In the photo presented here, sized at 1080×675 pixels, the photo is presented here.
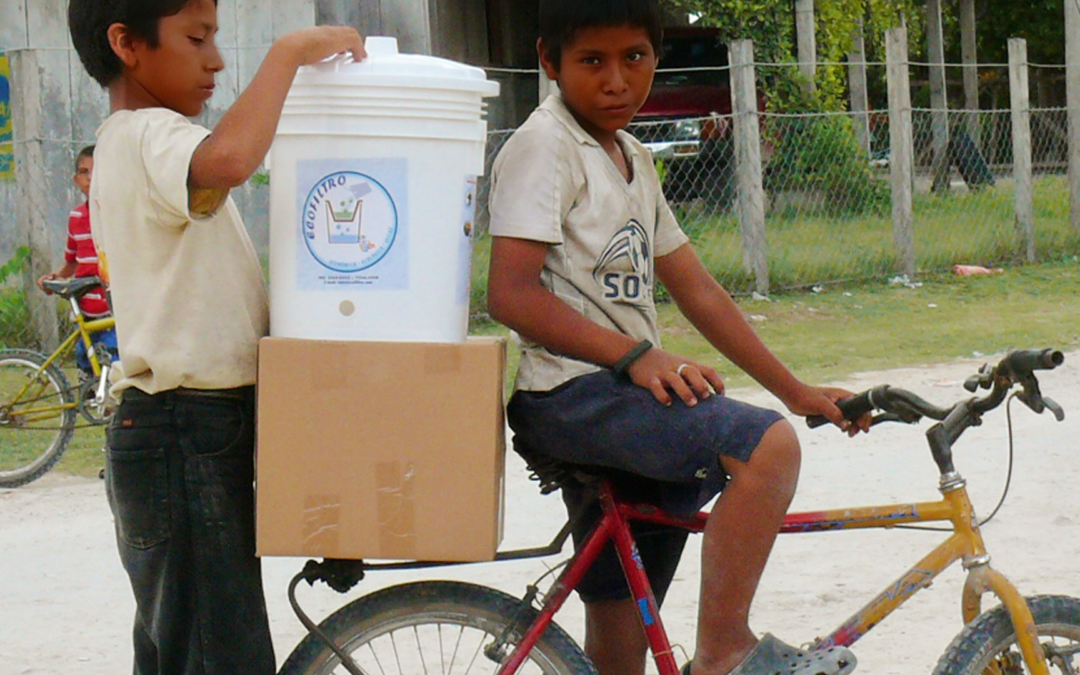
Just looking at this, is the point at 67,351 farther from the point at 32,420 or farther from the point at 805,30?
the point at 805,30

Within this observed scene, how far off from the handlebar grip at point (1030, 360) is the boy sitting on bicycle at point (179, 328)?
1.23 meters

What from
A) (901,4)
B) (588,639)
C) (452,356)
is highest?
(901,4)

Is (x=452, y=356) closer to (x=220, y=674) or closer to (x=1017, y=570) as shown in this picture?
(x=220, y=674)

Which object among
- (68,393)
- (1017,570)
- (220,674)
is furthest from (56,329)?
(220,674)

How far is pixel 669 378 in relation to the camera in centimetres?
259

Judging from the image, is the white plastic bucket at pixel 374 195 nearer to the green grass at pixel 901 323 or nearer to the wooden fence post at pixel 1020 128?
the green grass at pixel 901 323

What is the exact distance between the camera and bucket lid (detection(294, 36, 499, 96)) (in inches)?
96.6

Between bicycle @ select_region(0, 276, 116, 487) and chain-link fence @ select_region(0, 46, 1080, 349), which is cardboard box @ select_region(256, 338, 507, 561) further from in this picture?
chain-link fence @ select_region(0, 46, 1080, 349)

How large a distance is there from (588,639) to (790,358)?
549 cm

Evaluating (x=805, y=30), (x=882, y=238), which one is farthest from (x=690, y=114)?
(x=882, y=238)

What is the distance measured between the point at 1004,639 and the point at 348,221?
139cm

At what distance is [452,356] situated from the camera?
2.54 meters

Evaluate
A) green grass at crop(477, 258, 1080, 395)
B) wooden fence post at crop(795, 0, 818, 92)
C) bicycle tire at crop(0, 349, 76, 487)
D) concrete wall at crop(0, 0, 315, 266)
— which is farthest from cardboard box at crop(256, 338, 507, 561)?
wooden fence post at crop(795, 0, 818, 92)

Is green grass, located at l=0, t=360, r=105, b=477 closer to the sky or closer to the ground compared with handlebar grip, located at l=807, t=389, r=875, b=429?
closer to the ground
